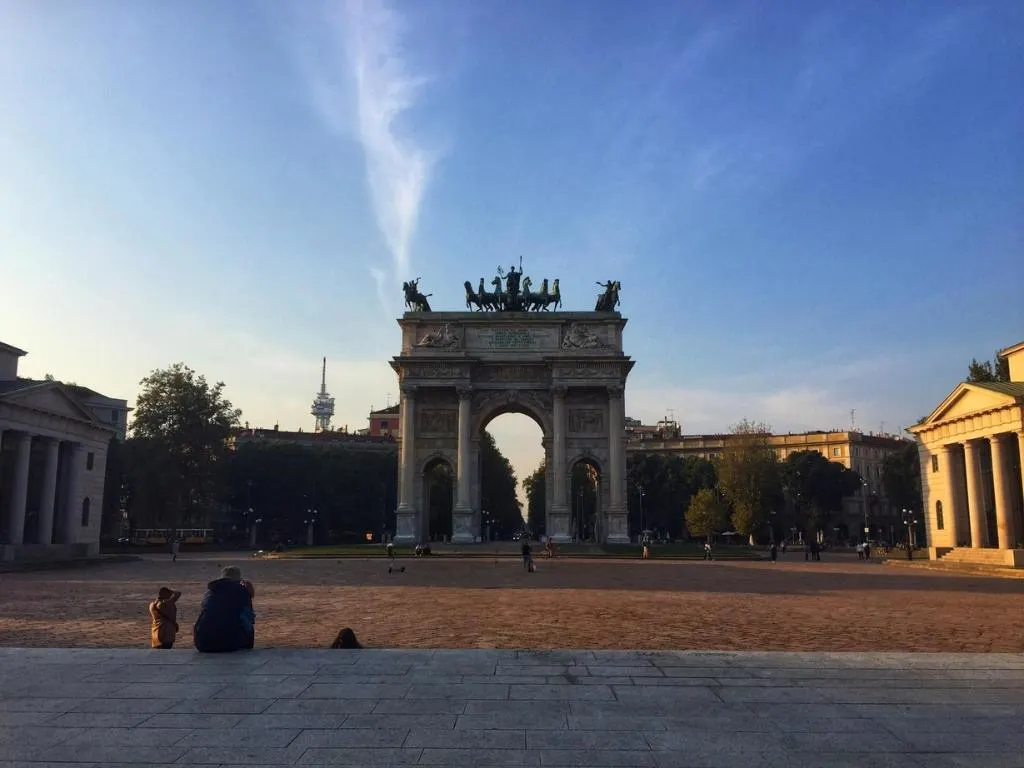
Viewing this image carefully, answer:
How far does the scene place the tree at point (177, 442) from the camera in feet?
214

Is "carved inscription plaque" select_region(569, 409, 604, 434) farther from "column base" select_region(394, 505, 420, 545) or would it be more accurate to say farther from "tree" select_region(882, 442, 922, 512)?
"tree" select_region(882, 442, 922, 512)

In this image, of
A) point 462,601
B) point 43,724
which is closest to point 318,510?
point 462,601

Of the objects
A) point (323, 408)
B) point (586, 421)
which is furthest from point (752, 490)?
point (323, 408)

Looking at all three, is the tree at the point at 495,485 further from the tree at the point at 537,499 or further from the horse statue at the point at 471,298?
the horse statue at the point at 471,298

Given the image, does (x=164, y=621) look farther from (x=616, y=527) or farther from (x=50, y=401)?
(x=616, y=527)

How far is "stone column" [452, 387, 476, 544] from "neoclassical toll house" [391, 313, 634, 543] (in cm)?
8

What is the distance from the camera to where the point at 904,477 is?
76.7 meters

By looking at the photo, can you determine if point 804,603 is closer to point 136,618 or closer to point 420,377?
point 136,618

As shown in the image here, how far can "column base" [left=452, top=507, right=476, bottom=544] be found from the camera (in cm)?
5632

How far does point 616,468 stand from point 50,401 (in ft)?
123

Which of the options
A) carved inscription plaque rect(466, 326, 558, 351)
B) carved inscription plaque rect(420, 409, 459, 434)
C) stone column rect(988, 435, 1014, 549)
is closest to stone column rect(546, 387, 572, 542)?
carved inscription plaque rect(466, 326, 558, 351)

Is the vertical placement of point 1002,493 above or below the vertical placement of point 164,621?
above

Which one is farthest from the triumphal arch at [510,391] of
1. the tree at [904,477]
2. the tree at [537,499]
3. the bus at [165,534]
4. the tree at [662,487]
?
the tree at [537,499]

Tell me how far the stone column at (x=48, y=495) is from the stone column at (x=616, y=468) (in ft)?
118
